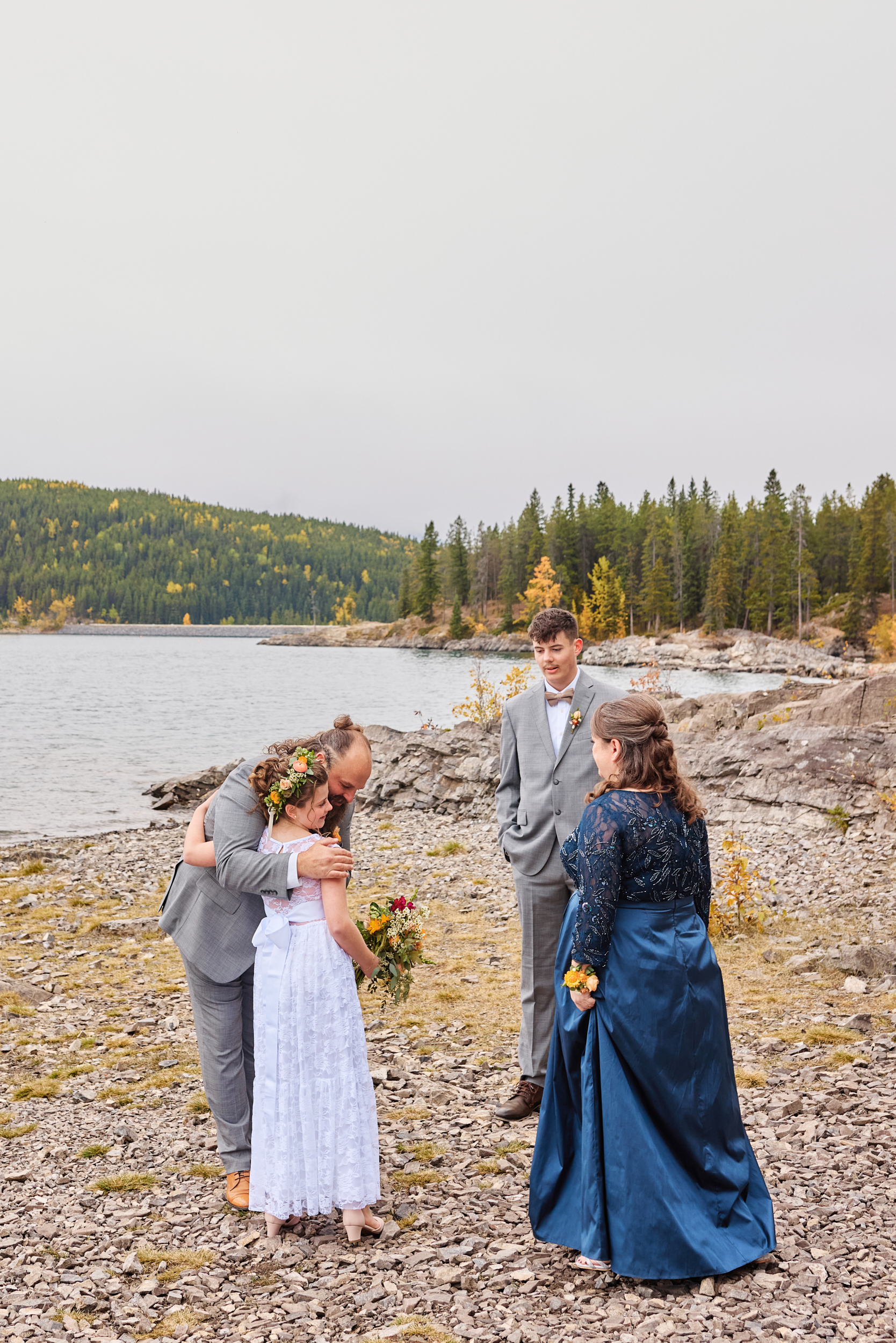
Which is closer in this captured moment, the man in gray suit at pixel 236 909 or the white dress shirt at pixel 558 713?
the man in gray suit at pixel 236 909

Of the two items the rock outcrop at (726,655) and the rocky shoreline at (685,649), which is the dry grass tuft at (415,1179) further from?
the rock outcrop at (726,655)

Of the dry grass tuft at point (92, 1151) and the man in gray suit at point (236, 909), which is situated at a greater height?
the man in gray suit at point (236, 909)

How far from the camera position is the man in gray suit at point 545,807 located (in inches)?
195

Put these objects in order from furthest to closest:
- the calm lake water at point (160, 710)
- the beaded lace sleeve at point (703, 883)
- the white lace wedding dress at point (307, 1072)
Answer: the calm lake water at point (160, 710), the white lace wedding dress at point (307, 1072), the beaded lace sleeve at point (703, 883)

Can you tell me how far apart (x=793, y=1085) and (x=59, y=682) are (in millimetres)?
59146

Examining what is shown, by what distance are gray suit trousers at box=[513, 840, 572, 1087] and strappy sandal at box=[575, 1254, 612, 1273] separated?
4.99ft

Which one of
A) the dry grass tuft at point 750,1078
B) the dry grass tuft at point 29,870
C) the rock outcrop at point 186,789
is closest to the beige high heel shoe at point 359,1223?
the dry grass tuft at point 750,1078

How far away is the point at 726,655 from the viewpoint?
247 feet

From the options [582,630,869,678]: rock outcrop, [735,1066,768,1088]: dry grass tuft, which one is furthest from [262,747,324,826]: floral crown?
[582,630,869,678]: rock outcrop

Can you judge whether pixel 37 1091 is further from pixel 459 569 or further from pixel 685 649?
pixel 459 569

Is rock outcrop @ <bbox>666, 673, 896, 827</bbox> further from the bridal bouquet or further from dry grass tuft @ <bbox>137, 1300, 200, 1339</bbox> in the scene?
dry grass tuft @ <bbox>137, 1300, 200, 1339</bbox>

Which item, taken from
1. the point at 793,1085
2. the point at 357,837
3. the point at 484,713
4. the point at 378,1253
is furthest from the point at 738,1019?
the point at 484,713

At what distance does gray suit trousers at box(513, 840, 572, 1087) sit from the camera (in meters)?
5.00

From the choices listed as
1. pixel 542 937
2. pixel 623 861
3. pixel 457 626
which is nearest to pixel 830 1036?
pixel 542 937
